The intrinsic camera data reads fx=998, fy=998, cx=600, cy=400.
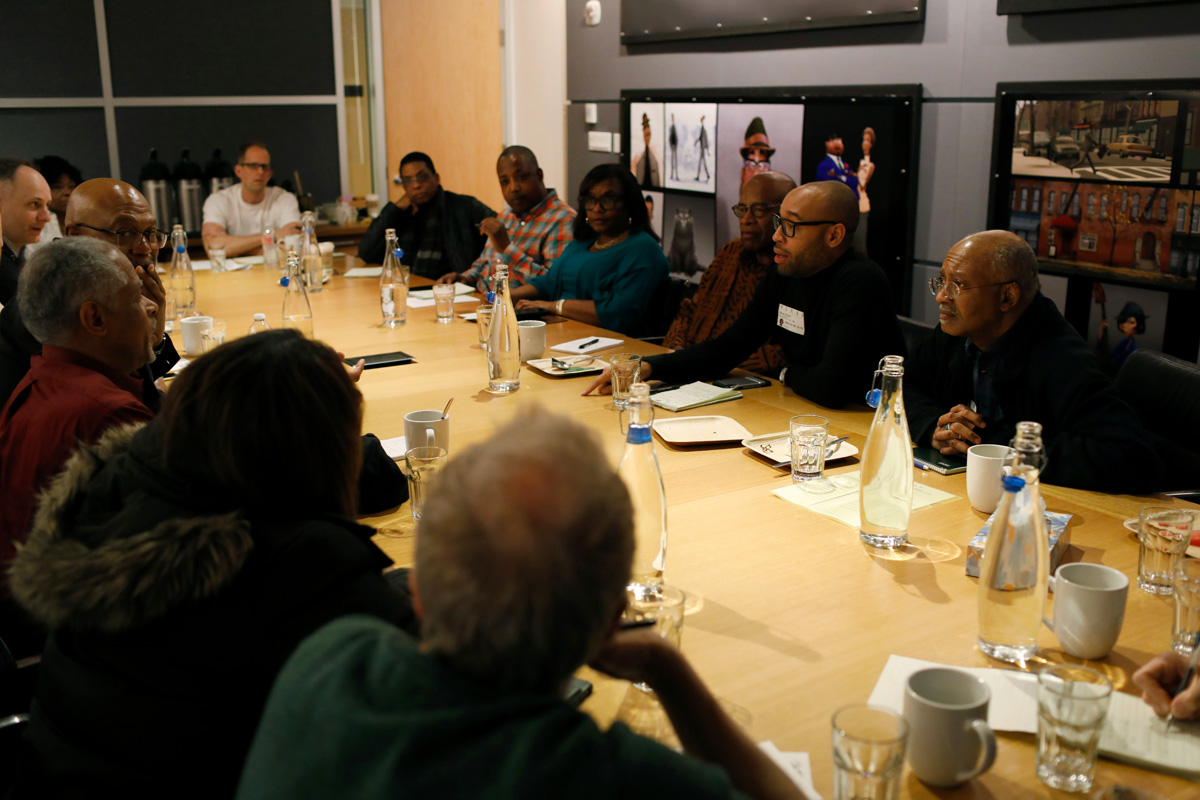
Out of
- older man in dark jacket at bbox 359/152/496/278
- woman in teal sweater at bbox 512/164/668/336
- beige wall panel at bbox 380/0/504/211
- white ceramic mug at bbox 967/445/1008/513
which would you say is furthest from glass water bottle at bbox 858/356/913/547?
beige wall panel at bbox 380/0/504/211

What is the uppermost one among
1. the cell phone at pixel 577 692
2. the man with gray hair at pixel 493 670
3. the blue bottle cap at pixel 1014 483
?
the man with gray hair at pixel 493 670

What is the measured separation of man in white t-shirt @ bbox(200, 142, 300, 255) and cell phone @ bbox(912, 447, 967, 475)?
14.6ft

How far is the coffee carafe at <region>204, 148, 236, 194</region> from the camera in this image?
22.1 ft

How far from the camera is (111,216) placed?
3090 mm

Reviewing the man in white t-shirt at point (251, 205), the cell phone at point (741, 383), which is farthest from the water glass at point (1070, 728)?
the man in white t-shirt at point (251, 205)

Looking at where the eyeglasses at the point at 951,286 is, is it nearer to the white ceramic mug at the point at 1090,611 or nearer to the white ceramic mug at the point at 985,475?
the white ceramic mug at the point at 985,475

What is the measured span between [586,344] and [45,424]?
1875mm

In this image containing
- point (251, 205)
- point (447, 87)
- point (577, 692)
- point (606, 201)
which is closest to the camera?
point (577, 692)

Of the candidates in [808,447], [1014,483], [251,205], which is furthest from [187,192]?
[1014,483]

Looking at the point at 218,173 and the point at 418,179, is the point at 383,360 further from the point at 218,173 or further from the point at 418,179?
the point at 218,173

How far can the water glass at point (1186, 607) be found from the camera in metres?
1.38

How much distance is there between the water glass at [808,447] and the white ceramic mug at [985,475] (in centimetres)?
30

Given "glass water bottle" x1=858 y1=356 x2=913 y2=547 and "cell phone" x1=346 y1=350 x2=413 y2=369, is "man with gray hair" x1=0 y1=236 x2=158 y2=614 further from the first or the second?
"glass water bottle" x1=858 y1=356 x2=913 y2=547

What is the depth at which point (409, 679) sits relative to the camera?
0.73 meters
